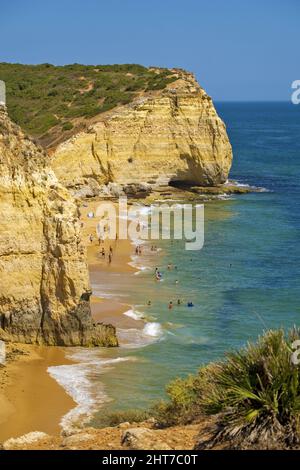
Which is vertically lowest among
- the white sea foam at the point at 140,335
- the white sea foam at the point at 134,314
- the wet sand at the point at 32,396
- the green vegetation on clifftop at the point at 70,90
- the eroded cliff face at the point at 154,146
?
the wet sand at the point at 32,396

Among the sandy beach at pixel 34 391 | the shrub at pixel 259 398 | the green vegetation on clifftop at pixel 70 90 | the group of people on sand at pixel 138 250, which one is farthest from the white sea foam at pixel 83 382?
the green vegetation on clifftop at pixel 70 90

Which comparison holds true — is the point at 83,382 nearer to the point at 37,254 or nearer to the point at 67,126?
the point at 37,254

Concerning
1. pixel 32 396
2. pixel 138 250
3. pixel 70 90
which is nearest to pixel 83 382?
pixel 32 396

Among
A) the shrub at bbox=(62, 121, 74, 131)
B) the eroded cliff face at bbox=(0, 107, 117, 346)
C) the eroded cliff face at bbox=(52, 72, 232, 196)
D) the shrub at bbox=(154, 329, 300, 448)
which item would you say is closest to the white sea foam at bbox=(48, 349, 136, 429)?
the eroded cliff face at bbox=(0, 107, 117, 346)

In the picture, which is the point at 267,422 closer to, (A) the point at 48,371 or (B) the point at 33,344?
(A) the point at 48,371

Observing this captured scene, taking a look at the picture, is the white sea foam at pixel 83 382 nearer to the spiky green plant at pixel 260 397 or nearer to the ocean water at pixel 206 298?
the ocean water at pixel 206 298

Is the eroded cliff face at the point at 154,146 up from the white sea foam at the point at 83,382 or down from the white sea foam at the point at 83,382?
up

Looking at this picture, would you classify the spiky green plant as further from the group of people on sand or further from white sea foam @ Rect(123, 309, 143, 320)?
the group of people on sand
